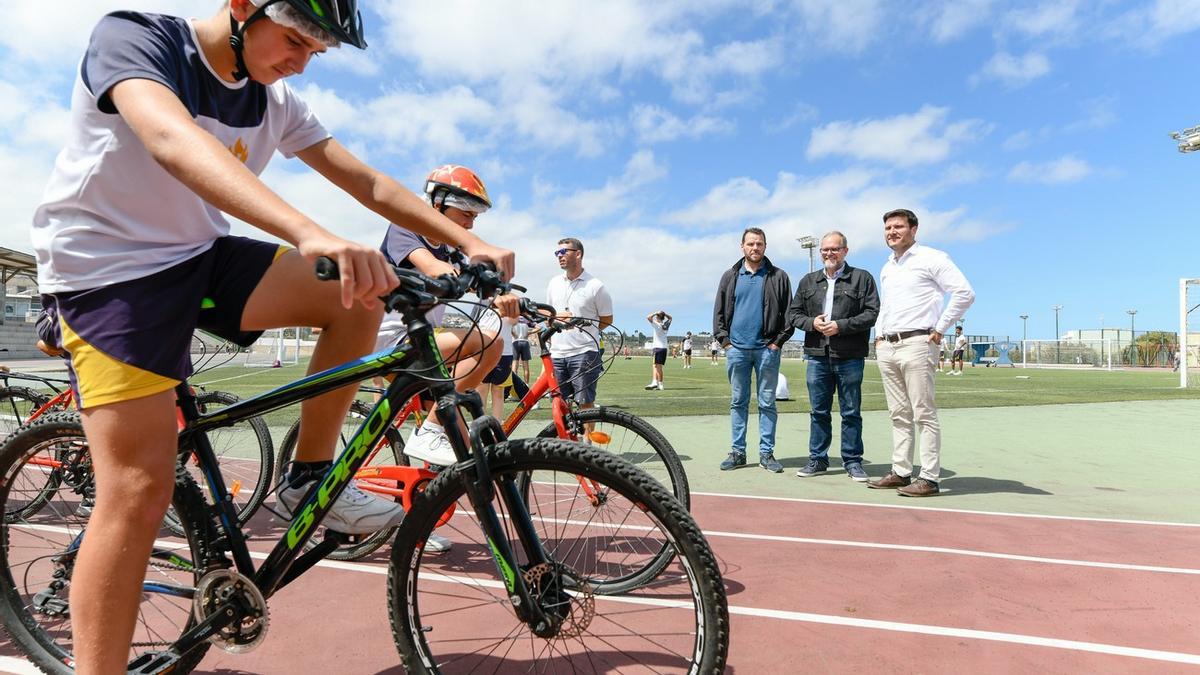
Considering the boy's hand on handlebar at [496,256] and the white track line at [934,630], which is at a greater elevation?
the boy's hand on handlebar at [496,256]

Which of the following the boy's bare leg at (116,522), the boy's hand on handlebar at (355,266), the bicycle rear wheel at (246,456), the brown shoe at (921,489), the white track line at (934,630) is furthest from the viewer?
the brown shoe at (921,489)

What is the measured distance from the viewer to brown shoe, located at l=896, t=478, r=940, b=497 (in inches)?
217

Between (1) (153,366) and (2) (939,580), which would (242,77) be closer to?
(1) (153,366)

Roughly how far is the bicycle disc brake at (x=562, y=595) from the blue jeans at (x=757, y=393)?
16.1 feet

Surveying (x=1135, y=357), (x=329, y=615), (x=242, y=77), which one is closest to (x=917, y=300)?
(x=329, y=615)

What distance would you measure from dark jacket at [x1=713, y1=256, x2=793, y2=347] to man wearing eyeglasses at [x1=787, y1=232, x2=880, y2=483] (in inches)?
9.4

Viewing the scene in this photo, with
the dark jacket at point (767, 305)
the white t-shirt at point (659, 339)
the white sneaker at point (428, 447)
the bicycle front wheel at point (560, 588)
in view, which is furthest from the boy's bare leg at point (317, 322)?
the white t-shirt at point (659, 339)

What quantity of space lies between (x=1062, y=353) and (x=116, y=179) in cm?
6502

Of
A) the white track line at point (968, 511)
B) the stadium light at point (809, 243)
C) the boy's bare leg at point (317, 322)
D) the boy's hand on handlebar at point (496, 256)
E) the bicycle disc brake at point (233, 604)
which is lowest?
the white track line at point (968, 511)

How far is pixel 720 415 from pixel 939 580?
24.9 ft

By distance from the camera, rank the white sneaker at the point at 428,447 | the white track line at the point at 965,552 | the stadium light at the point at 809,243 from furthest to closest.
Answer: the stadium light at the point at 809,243 < the white track line at the point at 965,552 < the white sneaker at the point at 428,447

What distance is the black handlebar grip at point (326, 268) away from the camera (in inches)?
58.8

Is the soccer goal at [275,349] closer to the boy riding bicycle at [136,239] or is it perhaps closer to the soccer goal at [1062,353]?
the boy riding bicycle at [136,239]

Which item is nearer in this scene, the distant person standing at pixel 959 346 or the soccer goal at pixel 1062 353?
the distant person standing at pixel 959 346
